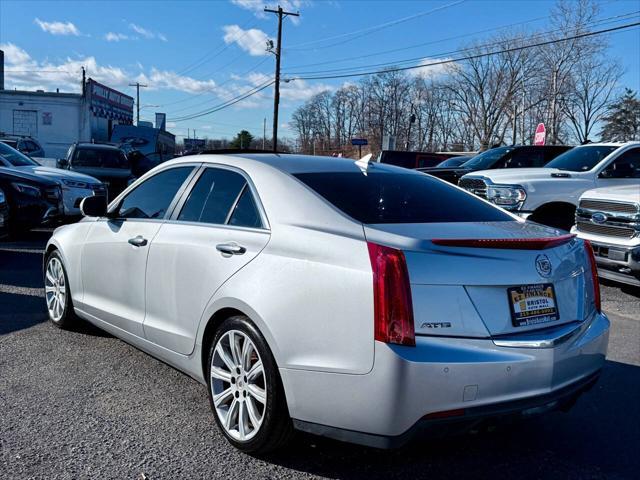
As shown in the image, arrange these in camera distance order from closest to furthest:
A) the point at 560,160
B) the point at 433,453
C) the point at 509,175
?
1. the point at 433,453
2. the point at 509,175
3. the point at 560,160

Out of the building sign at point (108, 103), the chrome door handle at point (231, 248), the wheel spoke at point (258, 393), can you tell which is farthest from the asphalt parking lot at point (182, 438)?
the building sign at point (108, 103)

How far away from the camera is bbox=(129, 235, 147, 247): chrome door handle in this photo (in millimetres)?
4133

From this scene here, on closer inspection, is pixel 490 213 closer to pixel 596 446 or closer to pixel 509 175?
pixel 596 446

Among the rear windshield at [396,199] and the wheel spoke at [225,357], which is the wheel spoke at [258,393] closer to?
Result: the wheel spoke at [225,357]

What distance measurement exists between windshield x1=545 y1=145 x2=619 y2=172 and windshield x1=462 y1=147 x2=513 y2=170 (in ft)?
8.99

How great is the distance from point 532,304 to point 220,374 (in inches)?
66.7

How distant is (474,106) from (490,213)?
72771 mm

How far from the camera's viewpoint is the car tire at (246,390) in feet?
9.94

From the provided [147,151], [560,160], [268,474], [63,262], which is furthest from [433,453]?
[147,151]

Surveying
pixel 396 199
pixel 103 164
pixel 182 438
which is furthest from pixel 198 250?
pixel 103 164

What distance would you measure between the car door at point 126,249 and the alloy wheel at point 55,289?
0.53 metres

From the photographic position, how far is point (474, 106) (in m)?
72.8

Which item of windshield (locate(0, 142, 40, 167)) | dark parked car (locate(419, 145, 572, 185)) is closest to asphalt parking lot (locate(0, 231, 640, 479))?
windshield (locate(0, 142, 40, 167))

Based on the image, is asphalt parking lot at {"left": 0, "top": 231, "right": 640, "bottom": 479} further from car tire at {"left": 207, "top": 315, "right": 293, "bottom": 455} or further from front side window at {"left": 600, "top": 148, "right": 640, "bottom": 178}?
front side window at {"left": 600, "top": 148, "right": 640, "bottom": 178}
